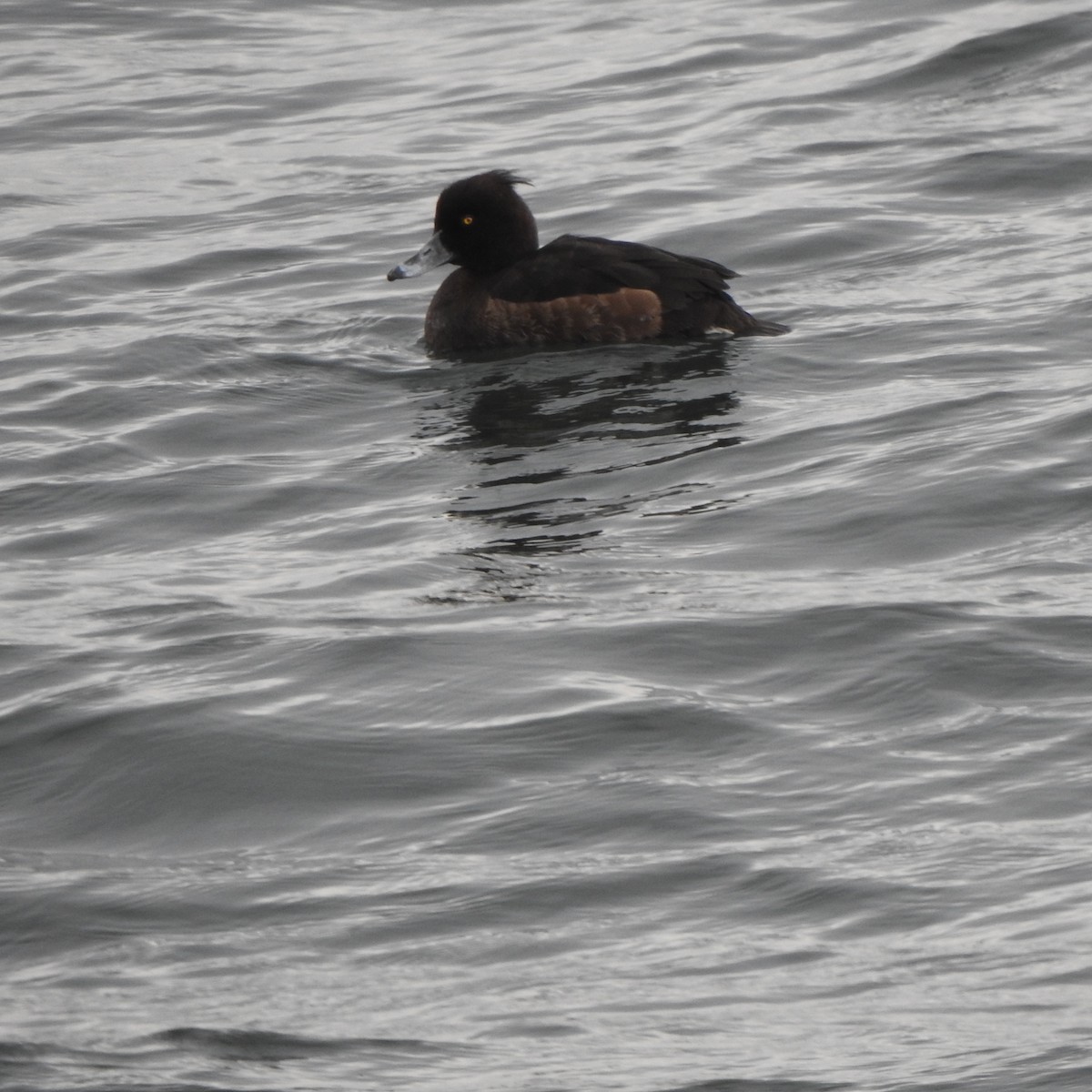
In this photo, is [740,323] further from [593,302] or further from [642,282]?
[593,302]

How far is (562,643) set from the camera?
6.32 m

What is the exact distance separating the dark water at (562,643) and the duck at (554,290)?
0.19 meters

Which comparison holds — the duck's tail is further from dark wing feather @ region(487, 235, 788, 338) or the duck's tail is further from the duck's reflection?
the duck's reflection

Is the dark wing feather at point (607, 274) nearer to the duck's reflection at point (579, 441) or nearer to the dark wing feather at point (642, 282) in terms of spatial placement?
the dark wing feather at point (642, 282)

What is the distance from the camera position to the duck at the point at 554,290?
381 inches

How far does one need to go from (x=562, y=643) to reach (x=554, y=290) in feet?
12.4

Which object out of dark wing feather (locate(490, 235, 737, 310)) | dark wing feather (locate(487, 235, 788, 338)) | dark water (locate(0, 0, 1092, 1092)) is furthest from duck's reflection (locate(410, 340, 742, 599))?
dark wing feather (locate(490, 235, 737, 310))

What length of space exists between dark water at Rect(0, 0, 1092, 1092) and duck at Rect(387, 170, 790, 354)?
0.19 meters

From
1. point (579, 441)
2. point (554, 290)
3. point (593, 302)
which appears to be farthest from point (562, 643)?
point (554, 290)

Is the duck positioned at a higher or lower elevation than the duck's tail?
higher

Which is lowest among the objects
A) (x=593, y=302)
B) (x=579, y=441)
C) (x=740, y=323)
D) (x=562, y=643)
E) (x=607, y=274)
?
(x=562, y=643)

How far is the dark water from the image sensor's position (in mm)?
4227

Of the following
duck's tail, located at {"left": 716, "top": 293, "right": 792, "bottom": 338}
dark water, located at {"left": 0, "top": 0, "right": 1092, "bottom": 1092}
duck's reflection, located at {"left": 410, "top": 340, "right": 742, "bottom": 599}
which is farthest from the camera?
duck's tail, located at {"left": 716, "top": 293, "right": 792, "bottom": 338}

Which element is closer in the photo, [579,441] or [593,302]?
[579,441]
